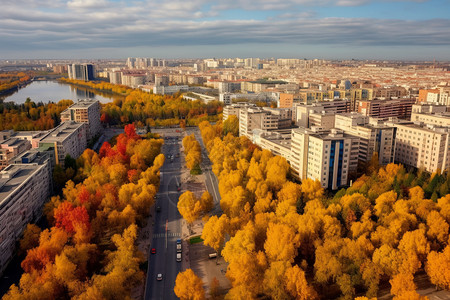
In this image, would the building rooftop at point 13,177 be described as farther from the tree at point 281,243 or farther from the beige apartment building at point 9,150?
the tree at point 281,243

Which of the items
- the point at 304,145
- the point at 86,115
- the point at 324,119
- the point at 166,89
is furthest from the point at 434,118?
the point at 166,89

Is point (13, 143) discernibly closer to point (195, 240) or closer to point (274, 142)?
point (195, 240)

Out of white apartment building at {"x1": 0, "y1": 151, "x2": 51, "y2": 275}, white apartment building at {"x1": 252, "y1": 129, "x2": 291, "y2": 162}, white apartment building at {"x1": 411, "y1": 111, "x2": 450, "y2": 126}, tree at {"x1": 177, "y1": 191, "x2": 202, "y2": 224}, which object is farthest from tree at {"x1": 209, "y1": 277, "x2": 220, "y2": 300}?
white apartment building at {"x1": 411, "y1": 111, "x2": 450, "y2": 126}

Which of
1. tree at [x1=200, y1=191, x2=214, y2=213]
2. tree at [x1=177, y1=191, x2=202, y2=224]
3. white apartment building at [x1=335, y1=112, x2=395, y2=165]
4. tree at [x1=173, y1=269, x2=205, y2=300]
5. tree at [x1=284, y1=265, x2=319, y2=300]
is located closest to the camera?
tree at [x1=173, y1=269, x2=205, y2=300]

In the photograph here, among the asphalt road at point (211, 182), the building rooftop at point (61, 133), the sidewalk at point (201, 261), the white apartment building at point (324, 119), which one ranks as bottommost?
the sidewalk at point (201, 261)

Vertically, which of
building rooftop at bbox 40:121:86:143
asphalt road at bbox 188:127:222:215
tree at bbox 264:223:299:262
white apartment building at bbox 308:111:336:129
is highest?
white apartment building at bbox 308:111:336:129

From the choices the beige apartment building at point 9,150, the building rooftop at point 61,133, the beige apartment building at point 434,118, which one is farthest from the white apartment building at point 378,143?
the beige apartment building at point 9,150

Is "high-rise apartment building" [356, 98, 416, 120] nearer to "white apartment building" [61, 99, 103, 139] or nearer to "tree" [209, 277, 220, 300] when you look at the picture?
"white apartment building" [61, 99, 103, 139]

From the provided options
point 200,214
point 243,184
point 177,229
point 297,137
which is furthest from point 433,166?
point 177,229
